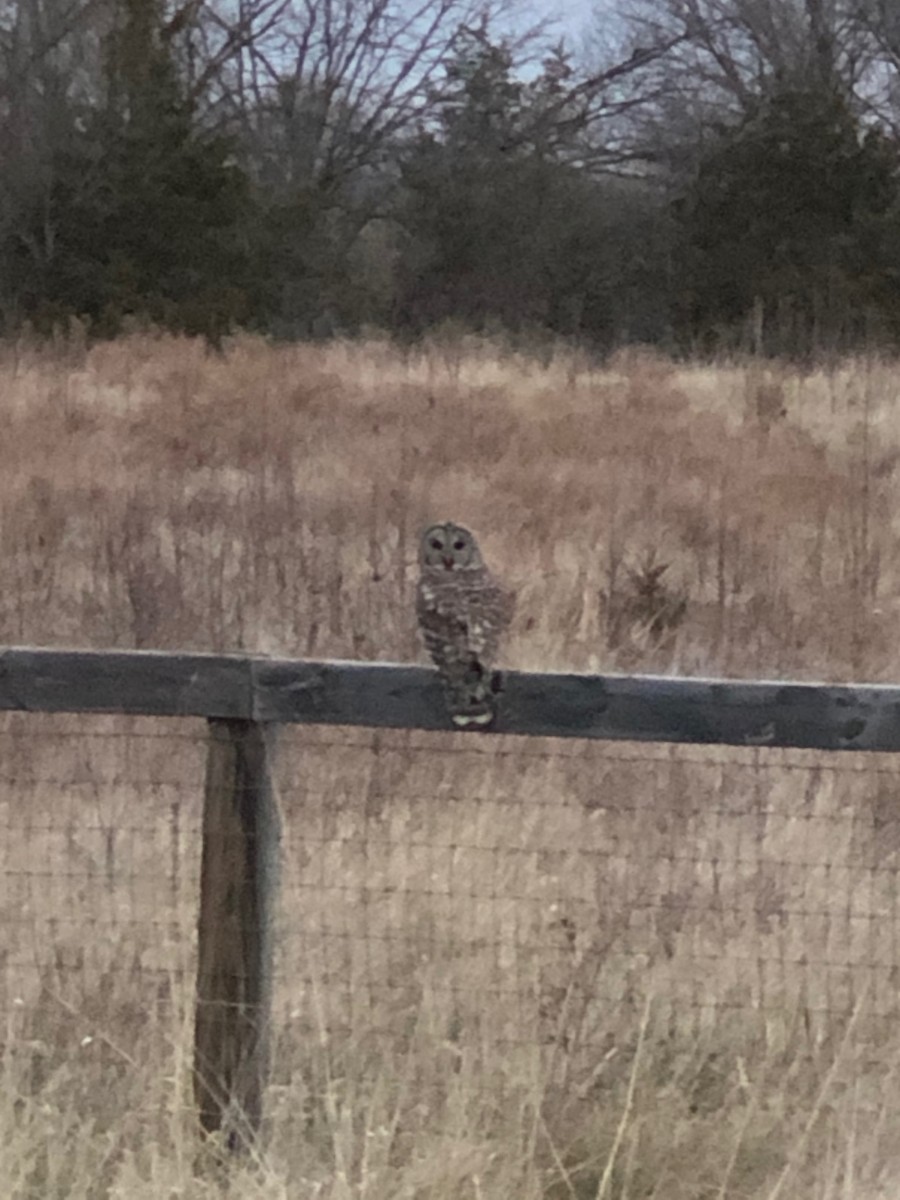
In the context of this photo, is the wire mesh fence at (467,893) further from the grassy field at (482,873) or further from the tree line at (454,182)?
the tree line at (454,182)

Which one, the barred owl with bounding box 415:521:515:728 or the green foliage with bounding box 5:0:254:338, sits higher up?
the green foliage with bounding box 5:0:254:338

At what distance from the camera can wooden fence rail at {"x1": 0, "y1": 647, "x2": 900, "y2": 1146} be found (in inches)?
104

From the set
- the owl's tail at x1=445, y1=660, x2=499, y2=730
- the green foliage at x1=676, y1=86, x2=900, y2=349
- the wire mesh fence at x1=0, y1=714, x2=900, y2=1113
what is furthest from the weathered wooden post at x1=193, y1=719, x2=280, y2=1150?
the green foliage at x1=676, y1=86, x2=900, y2=349

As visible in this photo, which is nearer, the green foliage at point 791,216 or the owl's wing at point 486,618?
the owl's wing at point 486,618

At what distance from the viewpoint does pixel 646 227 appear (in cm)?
2833

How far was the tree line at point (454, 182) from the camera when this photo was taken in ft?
79.8

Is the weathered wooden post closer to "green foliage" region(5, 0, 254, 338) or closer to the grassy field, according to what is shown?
the grassy field

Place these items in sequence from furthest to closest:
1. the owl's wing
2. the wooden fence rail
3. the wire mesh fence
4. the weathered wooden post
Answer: the wire mesh fence, the owl's wing, the weathered wooden post, the wooden fence rail

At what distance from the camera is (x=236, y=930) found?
288cm

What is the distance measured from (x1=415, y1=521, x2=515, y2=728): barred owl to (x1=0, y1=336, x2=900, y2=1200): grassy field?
0.75 m

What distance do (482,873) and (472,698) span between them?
5.25 ft

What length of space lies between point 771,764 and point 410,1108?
2150 mm

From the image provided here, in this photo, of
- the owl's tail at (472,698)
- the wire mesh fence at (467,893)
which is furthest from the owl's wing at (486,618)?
the wire mesh fence at (467,893)

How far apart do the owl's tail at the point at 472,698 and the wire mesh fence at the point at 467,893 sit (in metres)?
0.72
